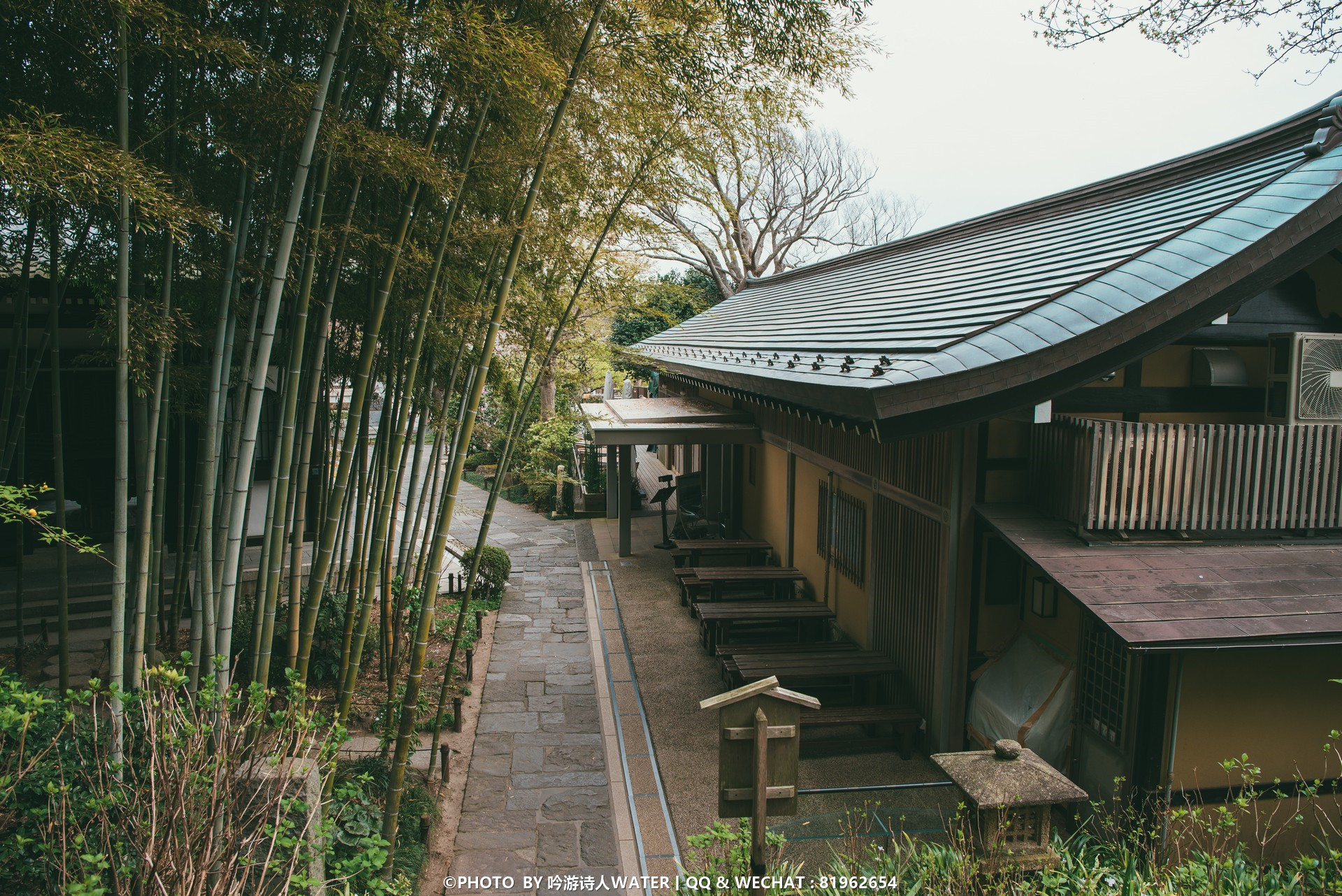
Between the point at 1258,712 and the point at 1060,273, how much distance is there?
104 inches

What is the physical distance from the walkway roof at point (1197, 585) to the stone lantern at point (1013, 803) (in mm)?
762

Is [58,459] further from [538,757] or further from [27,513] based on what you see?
[538,757]

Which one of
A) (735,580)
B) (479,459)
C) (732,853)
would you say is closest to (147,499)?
(732,853)

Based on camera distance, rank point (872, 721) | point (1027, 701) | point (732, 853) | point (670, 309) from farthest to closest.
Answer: point (670, 309)
point (872, 721)
point (1027, 701)
point (732, 853)

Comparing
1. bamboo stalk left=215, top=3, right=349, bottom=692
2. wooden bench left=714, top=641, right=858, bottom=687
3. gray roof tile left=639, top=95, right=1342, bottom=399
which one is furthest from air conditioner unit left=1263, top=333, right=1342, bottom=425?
bamboo stalk left=215, top=3, right=349, bottom=692

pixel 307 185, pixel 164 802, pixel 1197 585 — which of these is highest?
pixel 307 185

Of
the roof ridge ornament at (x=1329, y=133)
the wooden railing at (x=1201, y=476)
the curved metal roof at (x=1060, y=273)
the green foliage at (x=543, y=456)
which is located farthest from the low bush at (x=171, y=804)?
the green foliage at (x=543, y=456)

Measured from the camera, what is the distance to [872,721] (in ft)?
16.8

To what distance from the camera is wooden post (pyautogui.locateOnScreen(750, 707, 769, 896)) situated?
2697 mm

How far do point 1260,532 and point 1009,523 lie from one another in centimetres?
136

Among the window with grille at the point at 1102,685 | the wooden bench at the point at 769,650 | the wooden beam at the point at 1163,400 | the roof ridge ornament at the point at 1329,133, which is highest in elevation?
the roof ridge ornament at the point at 1329,133

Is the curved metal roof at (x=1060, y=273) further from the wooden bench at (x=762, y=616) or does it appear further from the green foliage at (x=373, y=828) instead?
the green foliage at (x=373, y=828)

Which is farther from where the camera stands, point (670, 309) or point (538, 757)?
point (670, 309)

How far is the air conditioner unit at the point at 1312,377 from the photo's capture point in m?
4.34
